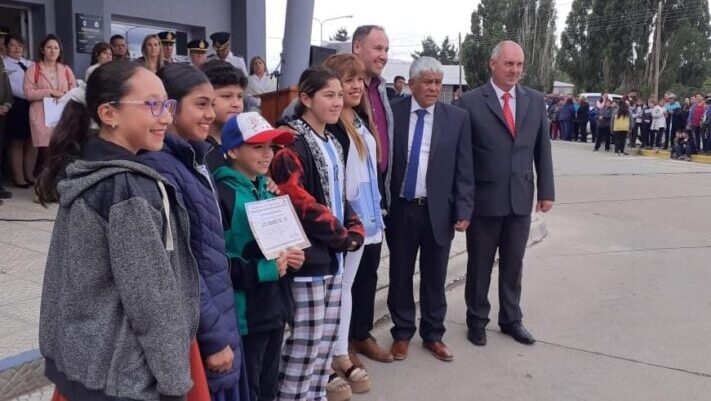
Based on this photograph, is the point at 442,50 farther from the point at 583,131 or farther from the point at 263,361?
the point at 263,361

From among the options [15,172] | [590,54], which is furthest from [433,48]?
[15,172]

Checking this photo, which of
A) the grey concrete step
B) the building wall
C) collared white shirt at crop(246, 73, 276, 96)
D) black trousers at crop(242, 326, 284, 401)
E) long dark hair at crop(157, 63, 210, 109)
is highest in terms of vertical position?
the building wall

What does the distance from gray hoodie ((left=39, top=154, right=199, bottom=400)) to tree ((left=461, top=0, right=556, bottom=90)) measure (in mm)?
49630

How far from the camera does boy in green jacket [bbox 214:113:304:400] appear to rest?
271cm

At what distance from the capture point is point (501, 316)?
15.8 ft

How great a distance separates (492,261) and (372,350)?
1059 millimetres

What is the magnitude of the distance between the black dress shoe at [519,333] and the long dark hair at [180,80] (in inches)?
121

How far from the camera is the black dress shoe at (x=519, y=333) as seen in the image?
4.70m

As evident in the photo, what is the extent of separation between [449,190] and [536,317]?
1.56 meters

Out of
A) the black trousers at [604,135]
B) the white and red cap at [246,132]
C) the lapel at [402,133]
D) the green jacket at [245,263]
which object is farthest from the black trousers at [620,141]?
the green jacket at [245,263]

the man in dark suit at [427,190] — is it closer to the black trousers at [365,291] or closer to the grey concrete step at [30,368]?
the black trousers at [365,291]

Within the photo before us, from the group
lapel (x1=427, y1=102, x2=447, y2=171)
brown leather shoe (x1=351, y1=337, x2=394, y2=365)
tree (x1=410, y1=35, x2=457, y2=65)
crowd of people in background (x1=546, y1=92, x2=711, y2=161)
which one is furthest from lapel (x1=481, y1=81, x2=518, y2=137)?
tree (x1=410, y1=35, x2=457, y2=65)

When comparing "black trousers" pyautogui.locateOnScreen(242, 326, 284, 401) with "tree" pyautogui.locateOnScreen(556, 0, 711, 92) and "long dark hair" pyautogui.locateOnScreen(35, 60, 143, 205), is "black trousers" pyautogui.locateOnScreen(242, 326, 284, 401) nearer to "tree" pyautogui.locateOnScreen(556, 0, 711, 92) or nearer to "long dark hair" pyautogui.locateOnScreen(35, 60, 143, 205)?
"long dark hair" pyautogui.locateOnScreen(35, 60, 143, 205)

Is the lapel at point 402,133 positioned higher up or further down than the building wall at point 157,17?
further down
